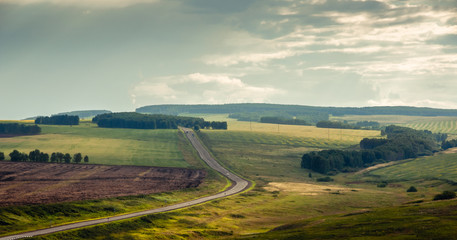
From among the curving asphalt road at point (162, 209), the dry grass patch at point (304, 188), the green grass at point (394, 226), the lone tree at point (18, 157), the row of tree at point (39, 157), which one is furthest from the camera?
the row of tree at point (39, 157)

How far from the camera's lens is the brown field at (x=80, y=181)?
4660 inches

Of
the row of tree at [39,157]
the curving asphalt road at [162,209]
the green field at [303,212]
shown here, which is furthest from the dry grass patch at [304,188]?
the row of tree at [39,157]

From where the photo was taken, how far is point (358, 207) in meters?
129

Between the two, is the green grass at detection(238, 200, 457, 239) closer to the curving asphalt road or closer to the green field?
the green field

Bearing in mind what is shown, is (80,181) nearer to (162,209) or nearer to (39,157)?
(162,209)

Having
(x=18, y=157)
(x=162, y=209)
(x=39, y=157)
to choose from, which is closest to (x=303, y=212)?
(x=162, y=209)

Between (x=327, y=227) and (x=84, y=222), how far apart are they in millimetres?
Answer: 52694

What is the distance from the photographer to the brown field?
11838 cm

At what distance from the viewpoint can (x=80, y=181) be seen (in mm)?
145750

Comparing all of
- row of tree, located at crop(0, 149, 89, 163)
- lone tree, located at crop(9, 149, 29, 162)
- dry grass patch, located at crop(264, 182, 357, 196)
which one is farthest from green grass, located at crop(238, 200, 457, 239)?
lone tree, located at crop(9, 149, 29, 162)

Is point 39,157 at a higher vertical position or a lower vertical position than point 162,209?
higher

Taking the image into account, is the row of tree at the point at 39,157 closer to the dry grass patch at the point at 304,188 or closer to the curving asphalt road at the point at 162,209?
the curving asphalt road at the point at 162,209

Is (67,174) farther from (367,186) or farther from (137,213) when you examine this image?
(367,186)

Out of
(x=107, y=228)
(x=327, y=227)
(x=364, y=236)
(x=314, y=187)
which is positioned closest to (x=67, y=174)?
(x=107, y=228)
